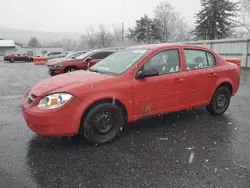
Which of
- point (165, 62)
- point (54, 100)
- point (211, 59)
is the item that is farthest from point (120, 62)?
point (211, 59)

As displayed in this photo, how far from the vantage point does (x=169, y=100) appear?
4387 mm

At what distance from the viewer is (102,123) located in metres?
3.75

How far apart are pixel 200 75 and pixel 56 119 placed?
301cm

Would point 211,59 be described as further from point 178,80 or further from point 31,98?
A: point 31,98

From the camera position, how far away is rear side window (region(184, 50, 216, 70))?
185 inches

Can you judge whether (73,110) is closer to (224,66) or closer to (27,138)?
(27,138)

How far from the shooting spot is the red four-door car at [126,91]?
3467 mm

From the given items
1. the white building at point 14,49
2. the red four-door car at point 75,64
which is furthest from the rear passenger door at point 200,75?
the white building at point 14,49

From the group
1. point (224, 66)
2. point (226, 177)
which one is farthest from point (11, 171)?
point (224, 66)

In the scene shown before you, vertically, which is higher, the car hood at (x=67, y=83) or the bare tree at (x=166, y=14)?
the bare tree at (x=166, y=14)

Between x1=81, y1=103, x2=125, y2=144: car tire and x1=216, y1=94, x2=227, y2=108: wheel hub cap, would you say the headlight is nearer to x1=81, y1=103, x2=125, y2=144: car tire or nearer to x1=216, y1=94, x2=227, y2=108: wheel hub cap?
x1=81, y1=103, x2=125, y2=144: car tire

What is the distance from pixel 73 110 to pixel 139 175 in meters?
1.36

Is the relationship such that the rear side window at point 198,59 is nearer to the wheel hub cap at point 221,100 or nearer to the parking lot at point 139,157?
the wheel hub cap at point 221,100

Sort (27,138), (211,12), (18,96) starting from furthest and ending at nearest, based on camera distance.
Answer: (211,12), (18,96), (27,138)
